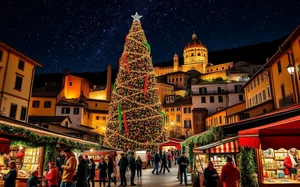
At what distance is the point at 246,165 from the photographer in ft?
30.1

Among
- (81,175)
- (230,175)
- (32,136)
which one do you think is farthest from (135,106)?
(230,175)

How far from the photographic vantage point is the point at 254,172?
29.8 ft

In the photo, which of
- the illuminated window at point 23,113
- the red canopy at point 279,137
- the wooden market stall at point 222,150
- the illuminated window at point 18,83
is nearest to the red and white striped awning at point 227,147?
the wooden market stall at point 222,150

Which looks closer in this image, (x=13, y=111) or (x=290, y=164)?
(x=290, y=164)

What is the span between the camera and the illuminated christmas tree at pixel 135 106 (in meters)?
Answer: 26.4

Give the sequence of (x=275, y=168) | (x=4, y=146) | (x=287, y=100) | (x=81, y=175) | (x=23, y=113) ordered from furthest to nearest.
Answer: (x=23, y=113) → (x=287, y=100) → (x=275, y=168) → (x=81, y=175) → (x=4, y=146)

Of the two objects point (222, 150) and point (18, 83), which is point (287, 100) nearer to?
point (222, 150)

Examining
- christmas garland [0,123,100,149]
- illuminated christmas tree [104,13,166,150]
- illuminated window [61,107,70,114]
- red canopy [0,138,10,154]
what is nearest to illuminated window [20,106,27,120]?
illuminated christmas tree [104,13,166,150]

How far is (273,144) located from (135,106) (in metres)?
21.8

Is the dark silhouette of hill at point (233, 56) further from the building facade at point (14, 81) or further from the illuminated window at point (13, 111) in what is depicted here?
the illuminated window at point (13, 111)

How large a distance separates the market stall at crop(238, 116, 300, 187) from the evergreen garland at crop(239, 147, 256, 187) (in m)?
0.27

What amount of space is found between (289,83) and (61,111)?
4234cm

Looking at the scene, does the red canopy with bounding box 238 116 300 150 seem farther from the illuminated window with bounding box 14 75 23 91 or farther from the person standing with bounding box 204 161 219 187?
the illuminated window with bounding box 14 75 23 91

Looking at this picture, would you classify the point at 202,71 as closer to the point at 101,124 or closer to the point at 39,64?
the point at 101,124
